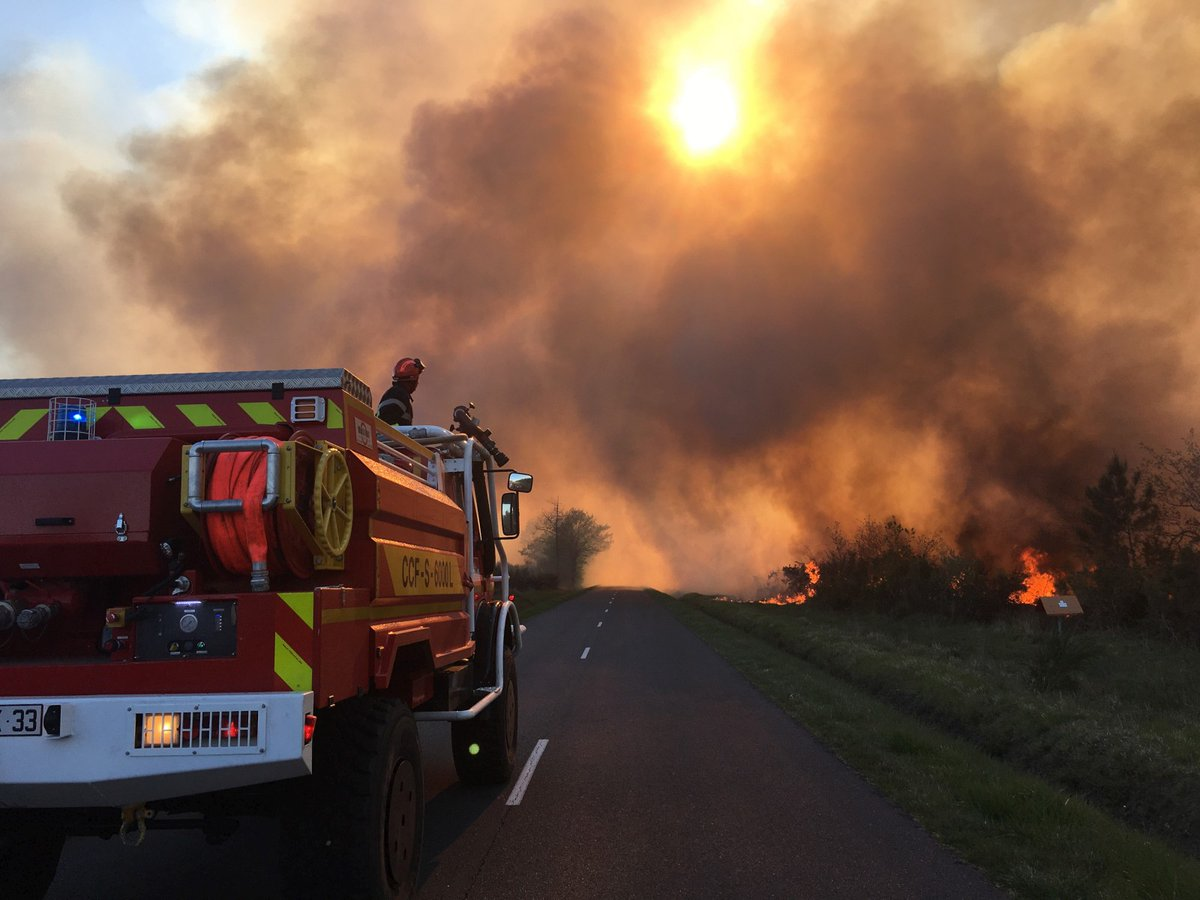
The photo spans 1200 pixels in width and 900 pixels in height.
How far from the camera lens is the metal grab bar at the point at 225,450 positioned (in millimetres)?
3377

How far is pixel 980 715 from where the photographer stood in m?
10.3

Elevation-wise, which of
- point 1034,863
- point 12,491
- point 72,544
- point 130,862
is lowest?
point 1034,863

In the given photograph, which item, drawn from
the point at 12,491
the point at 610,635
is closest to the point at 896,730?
the point at 12,491

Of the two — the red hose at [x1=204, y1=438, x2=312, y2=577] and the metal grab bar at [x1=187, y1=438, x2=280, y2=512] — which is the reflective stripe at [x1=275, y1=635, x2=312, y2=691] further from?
the metal grab bar at [x1=187, y1=438, x2=280, y2=512]

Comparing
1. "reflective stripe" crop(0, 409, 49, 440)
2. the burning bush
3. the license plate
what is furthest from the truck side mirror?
the burning bush

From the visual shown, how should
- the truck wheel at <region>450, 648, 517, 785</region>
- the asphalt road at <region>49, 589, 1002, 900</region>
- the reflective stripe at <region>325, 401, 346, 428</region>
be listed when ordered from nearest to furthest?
the reflective stripe at <region>325, 401, 346, 428</region> < the asphalt road at <region>49, 589, 1002, 900</region> < the truck wheel at <region>450, 648, 517, 785</region>

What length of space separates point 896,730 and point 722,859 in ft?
15.6

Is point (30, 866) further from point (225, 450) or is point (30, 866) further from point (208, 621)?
point (225, 450)

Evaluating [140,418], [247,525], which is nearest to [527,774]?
[140,418]

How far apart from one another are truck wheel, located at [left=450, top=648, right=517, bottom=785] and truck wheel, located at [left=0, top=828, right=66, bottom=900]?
301 centimetres

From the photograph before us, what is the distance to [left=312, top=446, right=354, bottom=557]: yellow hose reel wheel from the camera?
3533 mm

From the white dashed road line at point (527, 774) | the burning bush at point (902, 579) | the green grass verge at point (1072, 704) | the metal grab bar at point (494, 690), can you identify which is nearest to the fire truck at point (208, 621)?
the metal grab bar at point (494, 690)

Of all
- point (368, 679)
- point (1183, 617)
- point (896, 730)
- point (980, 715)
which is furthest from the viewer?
point (1183, 617)

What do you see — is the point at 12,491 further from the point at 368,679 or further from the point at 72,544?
the point at 368,679
